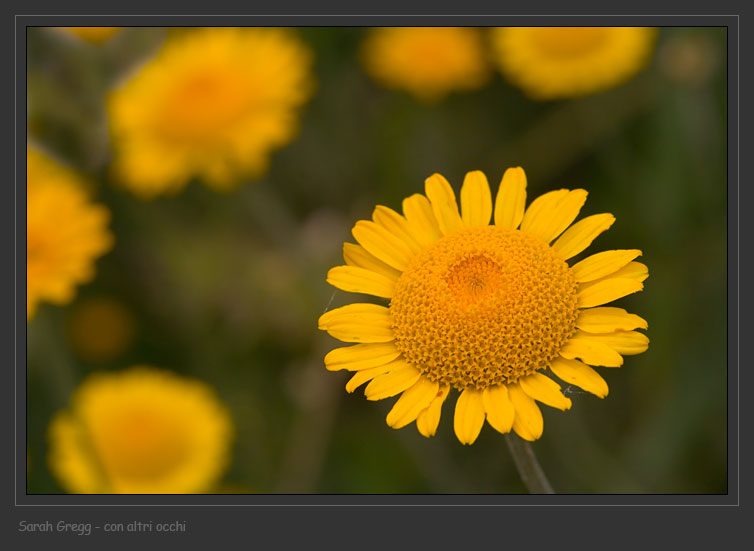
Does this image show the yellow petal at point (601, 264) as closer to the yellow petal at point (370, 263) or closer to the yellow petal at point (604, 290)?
the yellow petal at point (604, 290)

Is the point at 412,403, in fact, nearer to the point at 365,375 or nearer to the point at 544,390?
the point at 365,375

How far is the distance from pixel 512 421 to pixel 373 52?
2958 mm

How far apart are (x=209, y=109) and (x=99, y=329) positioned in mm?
1127

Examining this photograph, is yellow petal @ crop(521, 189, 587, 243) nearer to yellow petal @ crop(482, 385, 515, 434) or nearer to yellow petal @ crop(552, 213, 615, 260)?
yellow petal @ crop(552, 213, 615, 260)

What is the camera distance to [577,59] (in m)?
3.90

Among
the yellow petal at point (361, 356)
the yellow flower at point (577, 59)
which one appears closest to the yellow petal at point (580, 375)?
the yellow petal at point (361, 356)

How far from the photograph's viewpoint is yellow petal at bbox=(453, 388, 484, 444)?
69.3 inches

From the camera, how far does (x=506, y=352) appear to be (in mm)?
1883

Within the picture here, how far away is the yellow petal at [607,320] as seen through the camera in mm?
1806

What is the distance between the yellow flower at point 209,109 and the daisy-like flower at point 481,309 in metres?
1.65

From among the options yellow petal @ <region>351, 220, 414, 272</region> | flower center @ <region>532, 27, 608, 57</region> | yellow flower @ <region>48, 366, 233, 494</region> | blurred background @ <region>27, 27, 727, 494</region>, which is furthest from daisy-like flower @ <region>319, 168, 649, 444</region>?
flower center @ <region>532, 27, 608, 57</region>

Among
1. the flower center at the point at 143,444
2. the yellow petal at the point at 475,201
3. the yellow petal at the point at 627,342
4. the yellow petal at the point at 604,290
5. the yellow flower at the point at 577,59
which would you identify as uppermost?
the yellow flower at the point at 577,59

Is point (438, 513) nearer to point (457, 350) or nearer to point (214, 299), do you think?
point (457, 350)

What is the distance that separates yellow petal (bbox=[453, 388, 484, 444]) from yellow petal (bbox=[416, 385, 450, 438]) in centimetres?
4
